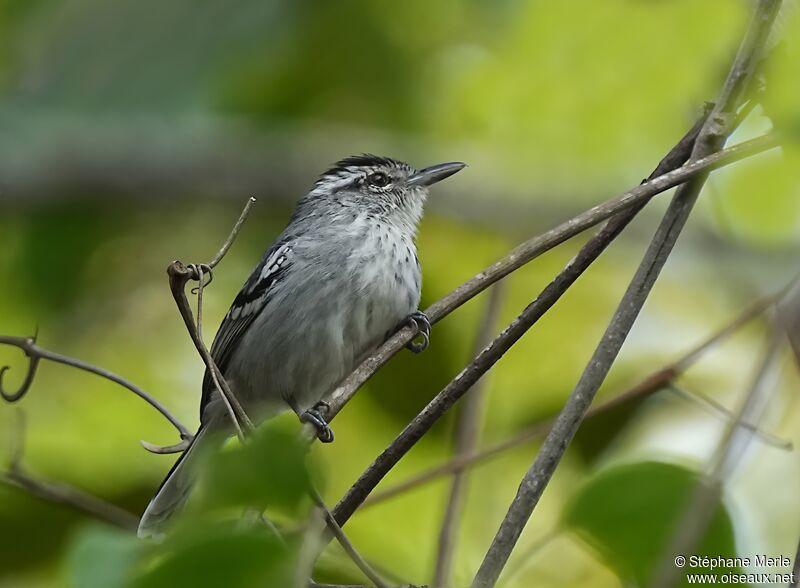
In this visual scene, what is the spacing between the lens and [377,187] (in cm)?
491

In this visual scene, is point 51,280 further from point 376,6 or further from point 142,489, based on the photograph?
point 376,6

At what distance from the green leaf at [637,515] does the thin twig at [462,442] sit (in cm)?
46

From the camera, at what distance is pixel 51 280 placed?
16.4 feet

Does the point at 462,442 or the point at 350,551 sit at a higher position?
the point at 462,442

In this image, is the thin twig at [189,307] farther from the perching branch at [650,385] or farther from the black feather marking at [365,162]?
the black feather marking at [365,162]

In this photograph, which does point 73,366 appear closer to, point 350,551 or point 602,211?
point 350,551

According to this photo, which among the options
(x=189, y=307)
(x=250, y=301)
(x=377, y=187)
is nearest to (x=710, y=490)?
(x=189, y=307)

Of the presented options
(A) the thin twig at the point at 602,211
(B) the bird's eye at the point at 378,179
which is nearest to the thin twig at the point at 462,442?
(A) the thin twig at the point at 602,211

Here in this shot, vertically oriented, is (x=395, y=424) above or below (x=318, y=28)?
below

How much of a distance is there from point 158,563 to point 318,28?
410 centimetres

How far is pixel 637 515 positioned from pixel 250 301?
2469mm

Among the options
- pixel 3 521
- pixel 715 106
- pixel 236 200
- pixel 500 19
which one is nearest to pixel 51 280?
pixel 236 200

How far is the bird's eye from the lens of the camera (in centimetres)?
494

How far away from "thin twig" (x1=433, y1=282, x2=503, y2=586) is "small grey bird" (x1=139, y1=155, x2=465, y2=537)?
25cm
